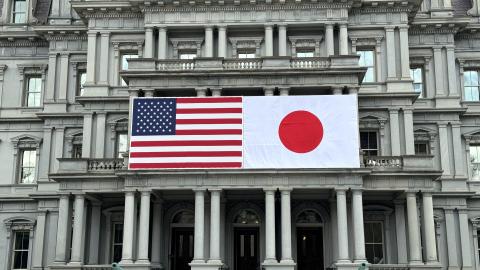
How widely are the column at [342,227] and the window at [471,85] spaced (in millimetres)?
12659

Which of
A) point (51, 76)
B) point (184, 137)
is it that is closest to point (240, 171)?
point (184, 137)

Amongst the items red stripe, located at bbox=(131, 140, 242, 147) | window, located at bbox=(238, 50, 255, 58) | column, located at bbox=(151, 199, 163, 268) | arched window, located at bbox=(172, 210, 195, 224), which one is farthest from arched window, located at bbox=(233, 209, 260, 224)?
window, located at bbox=(238, 50, 255, 58)

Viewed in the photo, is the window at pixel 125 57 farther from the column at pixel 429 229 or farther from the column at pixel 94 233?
the column at pixel 429 229

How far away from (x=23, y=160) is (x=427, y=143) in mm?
23278

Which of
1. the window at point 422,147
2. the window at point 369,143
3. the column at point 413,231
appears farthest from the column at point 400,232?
the window at point 422,147

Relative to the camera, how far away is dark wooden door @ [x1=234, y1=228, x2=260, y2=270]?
35094 mm

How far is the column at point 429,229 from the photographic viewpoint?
103ft

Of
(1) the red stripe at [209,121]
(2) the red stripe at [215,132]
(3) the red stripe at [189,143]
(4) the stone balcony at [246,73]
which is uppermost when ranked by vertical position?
(4) the stone balcony at [246,73]

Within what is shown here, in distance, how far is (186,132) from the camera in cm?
3306

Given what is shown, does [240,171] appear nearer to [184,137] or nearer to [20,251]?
[184,137]

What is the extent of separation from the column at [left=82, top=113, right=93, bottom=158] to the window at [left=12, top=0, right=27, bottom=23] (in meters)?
9.88

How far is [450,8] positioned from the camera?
39.3 m

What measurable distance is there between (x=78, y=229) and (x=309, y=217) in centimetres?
1168

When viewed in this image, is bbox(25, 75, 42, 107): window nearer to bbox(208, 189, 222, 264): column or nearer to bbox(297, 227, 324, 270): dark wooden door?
bbox(208, 189, 222, 264): column
